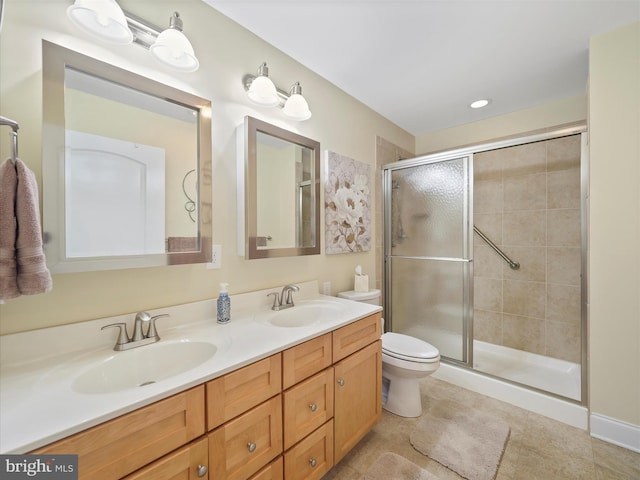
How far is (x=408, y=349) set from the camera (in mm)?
1857

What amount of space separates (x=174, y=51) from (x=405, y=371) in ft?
7.04

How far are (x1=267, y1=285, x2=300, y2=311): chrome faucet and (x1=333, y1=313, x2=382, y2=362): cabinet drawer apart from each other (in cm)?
41

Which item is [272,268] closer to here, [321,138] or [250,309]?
[250,309]

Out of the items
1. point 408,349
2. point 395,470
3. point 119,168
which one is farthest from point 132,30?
point 395,470

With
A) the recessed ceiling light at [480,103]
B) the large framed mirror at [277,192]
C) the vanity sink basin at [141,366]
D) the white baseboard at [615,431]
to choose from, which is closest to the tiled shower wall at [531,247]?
the recessed ceiling light at [480,103]

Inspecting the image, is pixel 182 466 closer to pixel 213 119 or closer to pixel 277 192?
pixel 277 192

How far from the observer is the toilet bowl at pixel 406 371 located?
173 cm

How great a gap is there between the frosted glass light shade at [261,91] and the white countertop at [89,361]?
3.61ft

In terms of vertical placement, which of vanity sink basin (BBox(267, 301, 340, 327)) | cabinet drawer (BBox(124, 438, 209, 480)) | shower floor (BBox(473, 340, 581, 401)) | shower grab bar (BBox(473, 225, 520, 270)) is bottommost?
shower floor (BBox(473, 340, 581, 401))

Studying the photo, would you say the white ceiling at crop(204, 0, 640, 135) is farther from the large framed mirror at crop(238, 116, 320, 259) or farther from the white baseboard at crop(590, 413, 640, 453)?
the white baseboard at crop(590, 413, 640, 453)

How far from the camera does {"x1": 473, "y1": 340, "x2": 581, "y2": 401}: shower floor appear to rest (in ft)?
6.72

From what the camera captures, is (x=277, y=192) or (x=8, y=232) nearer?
(x=8, y=232)

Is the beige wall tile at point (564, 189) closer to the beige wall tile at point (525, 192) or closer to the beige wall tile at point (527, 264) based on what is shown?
the beige wall tile at point (525, 192)

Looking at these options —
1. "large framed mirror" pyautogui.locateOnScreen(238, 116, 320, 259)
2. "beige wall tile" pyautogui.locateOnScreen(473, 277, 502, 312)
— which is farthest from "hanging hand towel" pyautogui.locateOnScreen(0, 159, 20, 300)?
"beige wall tile" pyautogui.locateOnScreen(473, 277, 502, 312)
